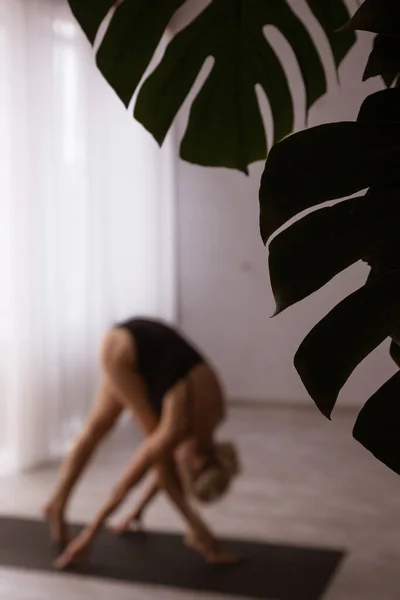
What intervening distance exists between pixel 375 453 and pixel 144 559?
200 cm

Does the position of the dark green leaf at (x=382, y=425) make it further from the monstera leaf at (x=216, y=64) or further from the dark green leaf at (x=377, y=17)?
the monstera leaf at (x=216, y=64)

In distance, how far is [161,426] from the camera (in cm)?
250

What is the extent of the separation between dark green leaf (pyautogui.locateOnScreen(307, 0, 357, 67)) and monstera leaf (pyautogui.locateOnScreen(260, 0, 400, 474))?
1.11 ft

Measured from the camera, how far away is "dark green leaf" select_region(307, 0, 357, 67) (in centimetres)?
94

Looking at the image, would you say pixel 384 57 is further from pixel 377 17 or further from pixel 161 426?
pixel 161 426

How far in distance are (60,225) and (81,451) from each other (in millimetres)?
1273

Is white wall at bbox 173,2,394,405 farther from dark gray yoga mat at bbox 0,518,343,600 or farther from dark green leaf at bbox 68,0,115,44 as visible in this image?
dark gray yoga mat at bbox 0,518,343,600

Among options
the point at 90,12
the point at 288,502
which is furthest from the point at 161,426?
the point at 90,12

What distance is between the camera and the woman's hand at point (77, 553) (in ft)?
8.09

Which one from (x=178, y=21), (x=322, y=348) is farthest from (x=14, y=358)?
(x=322, y=348)

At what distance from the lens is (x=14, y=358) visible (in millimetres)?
3514

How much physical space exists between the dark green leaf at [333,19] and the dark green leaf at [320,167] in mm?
332

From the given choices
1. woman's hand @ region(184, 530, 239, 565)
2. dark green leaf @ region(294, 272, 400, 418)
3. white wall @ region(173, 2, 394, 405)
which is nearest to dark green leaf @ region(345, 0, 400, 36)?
dark green leaf @ region(294, 272, 400, 418)

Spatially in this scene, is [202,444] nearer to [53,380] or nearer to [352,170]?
[53,380]
